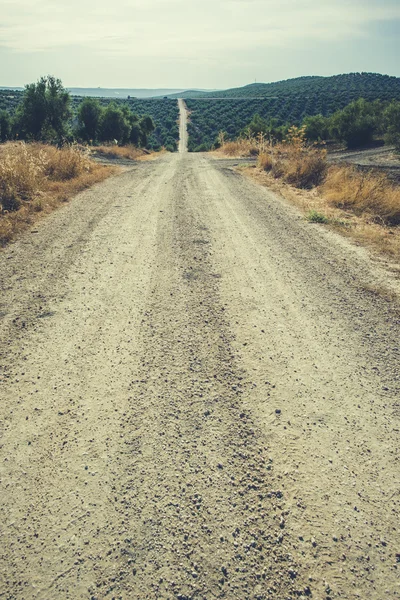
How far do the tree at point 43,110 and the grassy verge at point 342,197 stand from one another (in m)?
15.6

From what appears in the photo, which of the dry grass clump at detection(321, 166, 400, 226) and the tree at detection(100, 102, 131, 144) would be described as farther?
the tree at detection(100, 102, 131, 144)

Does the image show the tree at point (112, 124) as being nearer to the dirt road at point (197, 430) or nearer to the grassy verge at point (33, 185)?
the grassy verge at point (33, 185)

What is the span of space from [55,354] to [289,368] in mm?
2232

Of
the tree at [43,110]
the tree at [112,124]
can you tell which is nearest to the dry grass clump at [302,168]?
the tree at [43,110]

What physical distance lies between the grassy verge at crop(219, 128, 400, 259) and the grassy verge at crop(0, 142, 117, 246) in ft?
19.0

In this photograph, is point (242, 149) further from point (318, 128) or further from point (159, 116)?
point (159, 116)

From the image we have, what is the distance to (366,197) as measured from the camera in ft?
26.8

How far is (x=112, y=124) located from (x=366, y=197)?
28.7 meters

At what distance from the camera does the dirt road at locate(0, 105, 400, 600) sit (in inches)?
71.7

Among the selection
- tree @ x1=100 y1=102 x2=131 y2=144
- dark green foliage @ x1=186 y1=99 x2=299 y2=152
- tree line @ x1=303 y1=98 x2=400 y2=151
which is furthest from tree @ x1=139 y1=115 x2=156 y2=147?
tree line @ x1=303 y1=98 x2=400 y2=151

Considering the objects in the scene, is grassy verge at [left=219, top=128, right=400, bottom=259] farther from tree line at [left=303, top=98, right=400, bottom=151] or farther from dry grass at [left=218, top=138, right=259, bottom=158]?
tree line at [left=303, top=98, right=400, bottom=151]

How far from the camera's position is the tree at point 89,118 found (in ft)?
93.1

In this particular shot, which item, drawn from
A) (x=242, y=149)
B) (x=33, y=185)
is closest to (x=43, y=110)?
(x=242, y=149)

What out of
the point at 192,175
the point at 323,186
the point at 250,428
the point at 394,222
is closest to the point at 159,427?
the point at 250,428
